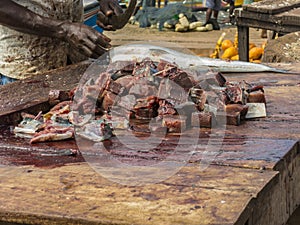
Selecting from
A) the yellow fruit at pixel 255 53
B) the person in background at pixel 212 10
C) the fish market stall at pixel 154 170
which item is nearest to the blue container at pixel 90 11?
the yellow fruit at pixel 255 53

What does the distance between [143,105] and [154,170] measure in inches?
29.4

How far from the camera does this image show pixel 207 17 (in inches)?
575

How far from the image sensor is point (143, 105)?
3068 millimetres

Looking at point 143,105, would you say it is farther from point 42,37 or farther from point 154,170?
point 42,37

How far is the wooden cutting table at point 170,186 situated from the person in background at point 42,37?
38.1 inches

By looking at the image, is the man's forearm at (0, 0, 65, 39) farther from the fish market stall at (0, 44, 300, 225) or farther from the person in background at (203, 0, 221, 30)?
the person in background at (203, 0, 221, 30)

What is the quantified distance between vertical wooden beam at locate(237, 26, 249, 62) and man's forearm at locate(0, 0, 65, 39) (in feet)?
14.2

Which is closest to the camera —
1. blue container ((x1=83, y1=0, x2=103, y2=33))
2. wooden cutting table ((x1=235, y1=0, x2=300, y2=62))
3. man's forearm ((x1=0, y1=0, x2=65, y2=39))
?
man's forearm ((x1=0, y1=0, x2=65, y2=39))

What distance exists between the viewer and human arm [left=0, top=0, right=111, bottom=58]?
12.3 ft

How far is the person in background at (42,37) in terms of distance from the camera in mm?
3791

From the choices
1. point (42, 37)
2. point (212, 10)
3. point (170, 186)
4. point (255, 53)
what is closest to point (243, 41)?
Answer: point (255, 53)

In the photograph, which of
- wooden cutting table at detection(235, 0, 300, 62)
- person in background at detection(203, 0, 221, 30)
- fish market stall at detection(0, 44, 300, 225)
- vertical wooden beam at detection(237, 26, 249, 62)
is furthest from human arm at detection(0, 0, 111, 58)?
person in background at detection(203, 0, 221, 30)

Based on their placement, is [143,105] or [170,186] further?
[143,105]

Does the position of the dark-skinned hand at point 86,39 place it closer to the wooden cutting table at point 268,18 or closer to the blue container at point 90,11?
the wooden cutting table at point 268,18
